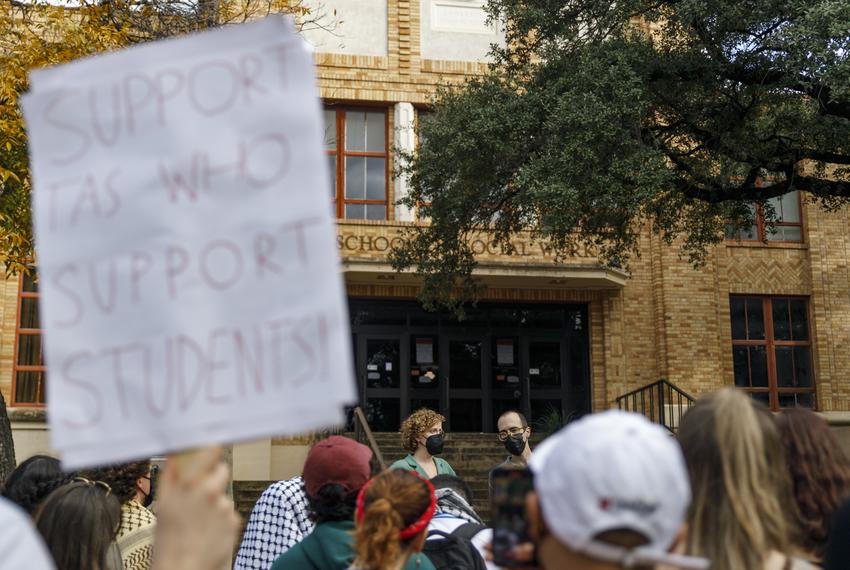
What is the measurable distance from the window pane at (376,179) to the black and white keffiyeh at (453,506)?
48.1 feet

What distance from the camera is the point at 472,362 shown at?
1983 centimetres

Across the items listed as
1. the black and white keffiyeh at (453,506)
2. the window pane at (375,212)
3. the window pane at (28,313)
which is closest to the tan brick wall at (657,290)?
the window pane at (375,212)

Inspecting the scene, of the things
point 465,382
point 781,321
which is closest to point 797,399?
point 781,321

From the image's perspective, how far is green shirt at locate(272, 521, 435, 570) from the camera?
3613 millimetres

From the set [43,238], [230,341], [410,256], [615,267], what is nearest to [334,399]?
[230,341]

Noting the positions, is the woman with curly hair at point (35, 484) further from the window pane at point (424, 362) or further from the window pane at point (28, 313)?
the window pane at point (424, 362)

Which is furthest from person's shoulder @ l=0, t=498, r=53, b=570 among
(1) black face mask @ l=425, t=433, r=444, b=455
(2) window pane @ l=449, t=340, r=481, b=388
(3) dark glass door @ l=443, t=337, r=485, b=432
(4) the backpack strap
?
(2) window pane @ l=449, t=340, r=481, b=388

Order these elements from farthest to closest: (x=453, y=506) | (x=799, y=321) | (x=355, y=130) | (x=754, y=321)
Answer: (x=799, y=321) → (x=754, y=321) → (x=355, y=130) → (x=453, y=506)

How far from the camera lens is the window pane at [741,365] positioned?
66.4 ft

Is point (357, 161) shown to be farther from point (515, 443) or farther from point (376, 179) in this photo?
point (515, 443)

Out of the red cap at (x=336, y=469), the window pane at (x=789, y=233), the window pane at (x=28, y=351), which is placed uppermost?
the window pane at (x=789, y=233)

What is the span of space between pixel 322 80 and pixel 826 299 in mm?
11819

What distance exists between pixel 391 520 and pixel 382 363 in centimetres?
1619

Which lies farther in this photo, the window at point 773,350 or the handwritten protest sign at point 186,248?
the window at point 773,350
